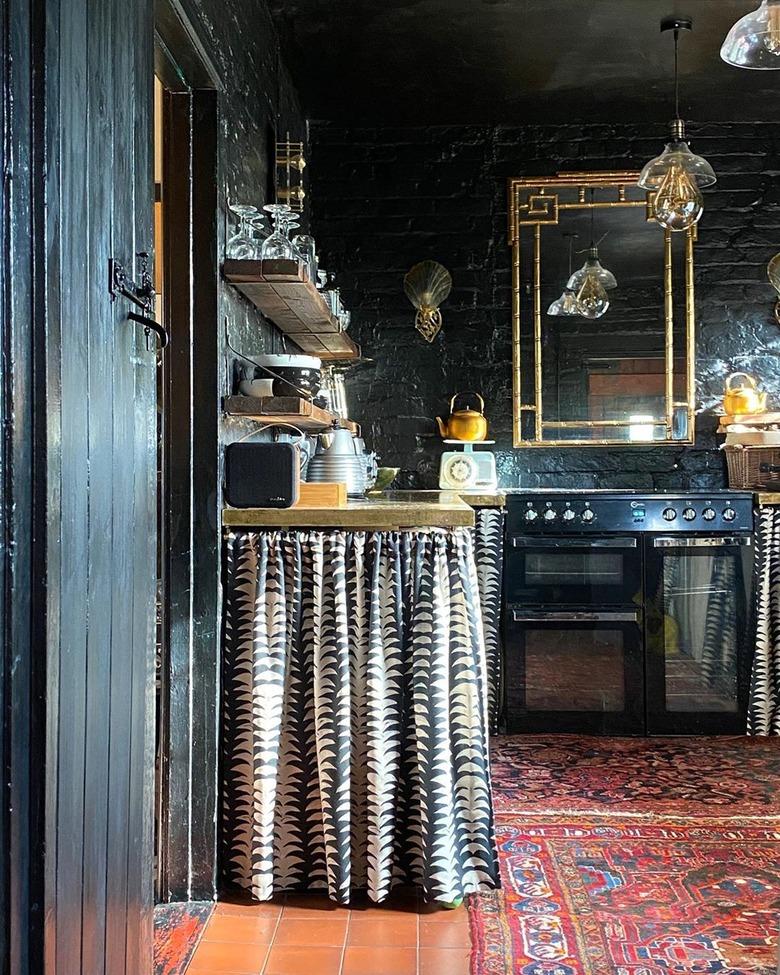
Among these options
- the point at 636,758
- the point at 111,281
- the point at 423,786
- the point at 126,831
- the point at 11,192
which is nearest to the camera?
the point at 11,192

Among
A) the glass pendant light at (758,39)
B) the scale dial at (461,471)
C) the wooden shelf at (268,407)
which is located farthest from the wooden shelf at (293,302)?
the glass pendant light at (758,39)

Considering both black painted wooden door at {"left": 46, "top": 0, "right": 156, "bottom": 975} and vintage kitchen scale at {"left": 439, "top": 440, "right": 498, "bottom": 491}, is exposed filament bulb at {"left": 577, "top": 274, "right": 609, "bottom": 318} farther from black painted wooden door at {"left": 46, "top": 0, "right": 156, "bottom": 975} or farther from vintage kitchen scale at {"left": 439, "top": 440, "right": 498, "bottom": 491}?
black painted wooden door at {"left": 46, "top": 0, "right": 156, "bottom": 975}

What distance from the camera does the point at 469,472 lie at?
14.7 ft

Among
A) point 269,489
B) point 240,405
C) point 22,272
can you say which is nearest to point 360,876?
point 269,489

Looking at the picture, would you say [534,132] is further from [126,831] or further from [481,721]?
[126,831]

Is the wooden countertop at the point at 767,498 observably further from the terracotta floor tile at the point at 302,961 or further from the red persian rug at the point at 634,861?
the terracotta floor tile at the point at 302,961

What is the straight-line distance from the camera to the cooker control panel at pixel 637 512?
4074mm

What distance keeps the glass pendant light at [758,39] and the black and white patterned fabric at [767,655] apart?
2114 mm

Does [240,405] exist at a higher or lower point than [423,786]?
higher

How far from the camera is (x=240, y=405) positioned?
8.85 ft

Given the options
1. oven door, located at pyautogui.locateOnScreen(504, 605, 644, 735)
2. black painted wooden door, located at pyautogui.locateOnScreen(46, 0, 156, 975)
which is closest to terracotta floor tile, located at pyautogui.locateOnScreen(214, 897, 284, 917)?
black painted wooden door, located at pyautogui.locateOnScreen(46, 0, 156, 975)

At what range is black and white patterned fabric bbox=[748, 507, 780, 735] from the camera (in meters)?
4.12

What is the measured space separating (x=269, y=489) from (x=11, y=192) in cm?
159

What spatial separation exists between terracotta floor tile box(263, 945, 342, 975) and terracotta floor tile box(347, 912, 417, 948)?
0.08 metres
